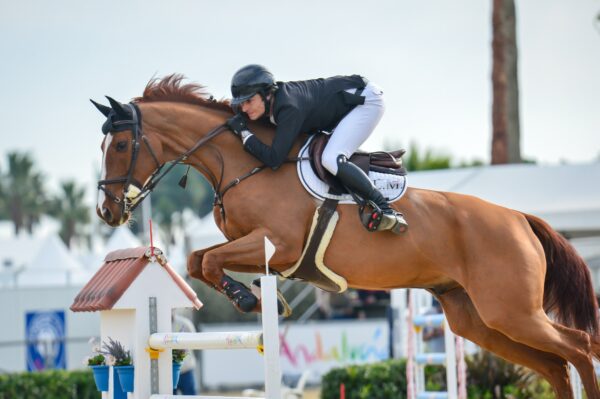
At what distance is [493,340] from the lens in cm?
603

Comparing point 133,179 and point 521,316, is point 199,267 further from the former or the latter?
point 521,316

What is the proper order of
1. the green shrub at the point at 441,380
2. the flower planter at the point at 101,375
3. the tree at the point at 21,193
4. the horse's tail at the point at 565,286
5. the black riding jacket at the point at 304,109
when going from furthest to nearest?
the tree at the point at 21,193 → the green shrub at the point at 441,380 → the horse's tail at the point at 565,286 → the black riding jacket at the point at 304,109 → the flower planter at the point at 101,375

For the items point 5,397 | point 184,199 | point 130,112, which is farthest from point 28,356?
point 184,199

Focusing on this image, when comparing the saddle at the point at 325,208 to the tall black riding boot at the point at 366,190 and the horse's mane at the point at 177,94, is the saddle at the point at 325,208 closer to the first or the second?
the tall black riding boot at the point at 366,190

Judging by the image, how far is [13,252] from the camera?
2959 centimetres

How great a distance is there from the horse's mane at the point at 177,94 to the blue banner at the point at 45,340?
40.2 feet

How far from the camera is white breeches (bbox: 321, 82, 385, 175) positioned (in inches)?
209

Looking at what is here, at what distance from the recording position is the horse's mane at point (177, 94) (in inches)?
225

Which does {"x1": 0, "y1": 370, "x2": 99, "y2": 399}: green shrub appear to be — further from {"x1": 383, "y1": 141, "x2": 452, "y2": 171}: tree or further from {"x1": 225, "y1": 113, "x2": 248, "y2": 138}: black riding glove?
{"x1": 383, "y1": 141, "x2": 452, "y2": 171}: tree

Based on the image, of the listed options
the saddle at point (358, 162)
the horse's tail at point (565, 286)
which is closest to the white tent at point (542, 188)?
the horse's tail at point (565, 286)

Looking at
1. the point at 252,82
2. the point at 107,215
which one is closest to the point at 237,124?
the point at 252,82

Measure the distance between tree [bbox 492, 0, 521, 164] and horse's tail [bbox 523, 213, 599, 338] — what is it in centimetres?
1138

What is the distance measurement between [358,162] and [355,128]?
0.69 feet

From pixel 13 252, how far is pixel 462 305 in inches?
1017
